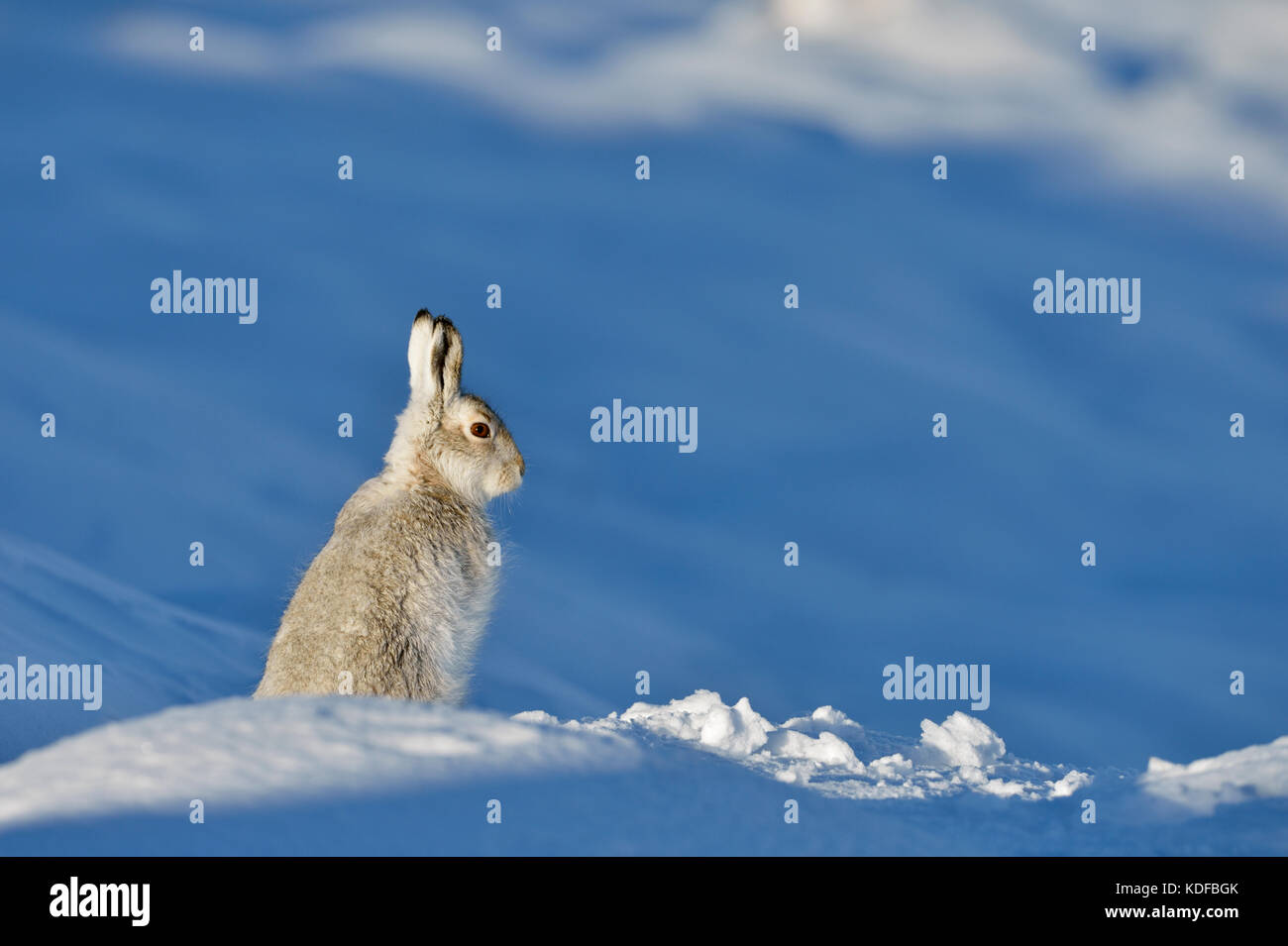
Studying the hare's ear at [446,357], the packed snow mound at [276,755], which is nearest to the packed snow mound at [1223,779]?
the packed snow mound at [276,755]

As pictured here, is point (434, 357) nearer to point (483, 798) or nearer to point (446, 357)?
point (446, 357)

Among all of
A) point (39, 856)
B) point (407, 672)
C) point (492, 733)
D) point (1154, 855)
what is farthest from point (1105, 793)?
point (39, 856)

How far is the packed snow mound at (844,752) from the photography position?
11727 mm

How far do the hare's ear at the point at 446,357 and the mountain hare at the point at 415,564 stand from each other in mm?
13

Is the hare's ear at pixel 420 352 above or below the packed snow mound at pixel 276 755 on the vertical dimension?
above

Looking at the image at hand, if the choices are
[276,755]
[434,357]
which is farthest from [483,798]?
[434,357]

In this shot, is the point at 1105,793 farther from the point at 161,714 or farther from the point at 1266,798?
the point at 161,714

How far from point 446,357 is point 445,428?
31.8 inches

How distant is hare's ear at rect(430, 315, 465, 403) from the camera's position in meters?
12.8

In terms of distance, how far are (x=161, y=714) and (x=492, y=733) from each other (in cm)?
281

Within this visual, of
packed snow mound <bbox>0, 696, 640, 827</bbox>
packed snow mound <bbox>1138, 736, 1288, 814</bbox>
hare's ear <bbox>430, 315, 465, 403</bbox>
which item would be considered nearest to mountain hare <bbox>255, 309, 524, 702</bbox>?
hare's ear <bbox>430, 315, 465, 403</bbox>

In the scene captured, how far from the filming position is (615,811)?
8.23 metres

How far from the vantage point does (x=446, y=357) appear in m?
12.9

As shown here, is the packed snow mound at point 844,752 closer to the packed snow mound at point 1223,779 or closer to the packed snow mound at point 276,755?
the packed snow mound at point 1223,779
